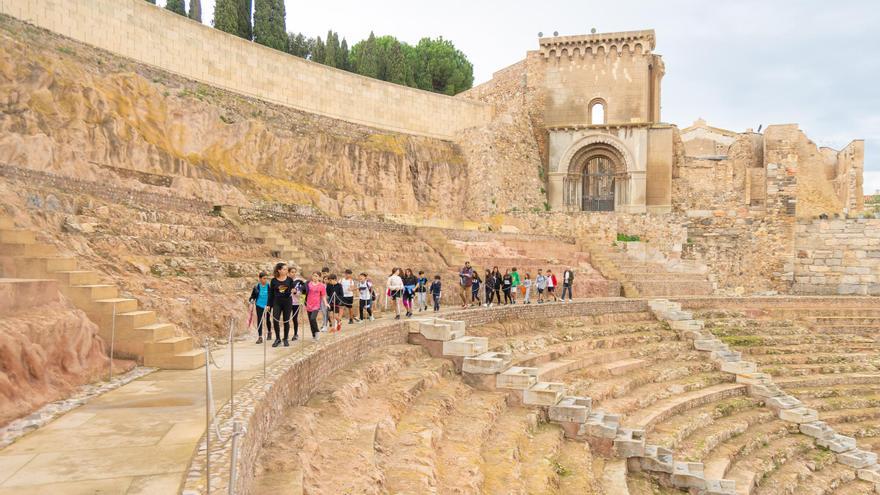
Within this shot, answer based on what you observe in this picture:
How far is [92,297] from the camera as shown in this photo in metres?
7.72

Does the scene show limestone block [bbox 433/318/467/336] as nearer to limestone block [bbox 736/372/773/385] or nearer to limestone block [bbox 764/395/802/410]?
limestone block [bbox 736/372/773/385]

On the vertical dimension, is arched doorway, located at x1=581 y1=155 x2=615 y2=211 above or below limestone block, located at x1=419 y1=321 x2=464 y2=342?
above

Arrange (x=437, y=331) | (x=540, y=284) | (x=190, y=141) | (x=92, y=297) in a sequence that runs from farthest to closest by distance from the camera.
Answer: (x=190, y=141)
(x=540, y=284)
(x=437, y=331)
(x=92, y=297)

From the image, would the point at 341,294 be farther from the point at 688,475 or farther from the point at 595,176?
the point at 595,176

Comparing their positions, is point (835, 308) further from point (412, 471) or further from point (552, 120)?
point (412, 471)

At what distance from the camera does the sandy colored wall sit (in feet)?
58.6

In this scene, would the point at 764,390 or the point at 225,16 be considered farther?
the point at 225,16

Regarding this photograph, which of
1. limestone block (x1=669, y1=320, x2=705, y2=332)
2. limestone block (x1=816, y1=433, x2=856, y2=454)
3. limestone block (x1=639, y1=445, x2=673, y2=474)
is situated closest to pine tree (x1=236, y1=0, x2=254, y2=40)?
limestone block (x1=669, y1=320, x2=705, y2=332)

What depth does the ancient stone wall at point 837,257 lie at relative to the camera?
894 inches

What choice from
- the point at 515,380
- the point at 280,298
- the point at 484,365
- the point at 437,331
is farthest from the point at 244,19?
the point at 515,380

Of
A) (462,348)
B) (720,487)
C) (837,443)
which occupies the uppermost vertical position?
(462,348)

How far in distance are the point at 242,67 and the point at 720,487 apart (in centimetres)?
2113

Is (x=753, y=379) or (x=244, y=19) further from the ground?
(x=244, y=19)

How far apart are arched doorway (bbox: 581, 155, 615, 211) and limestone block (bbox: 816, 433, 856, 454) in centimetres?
1966
